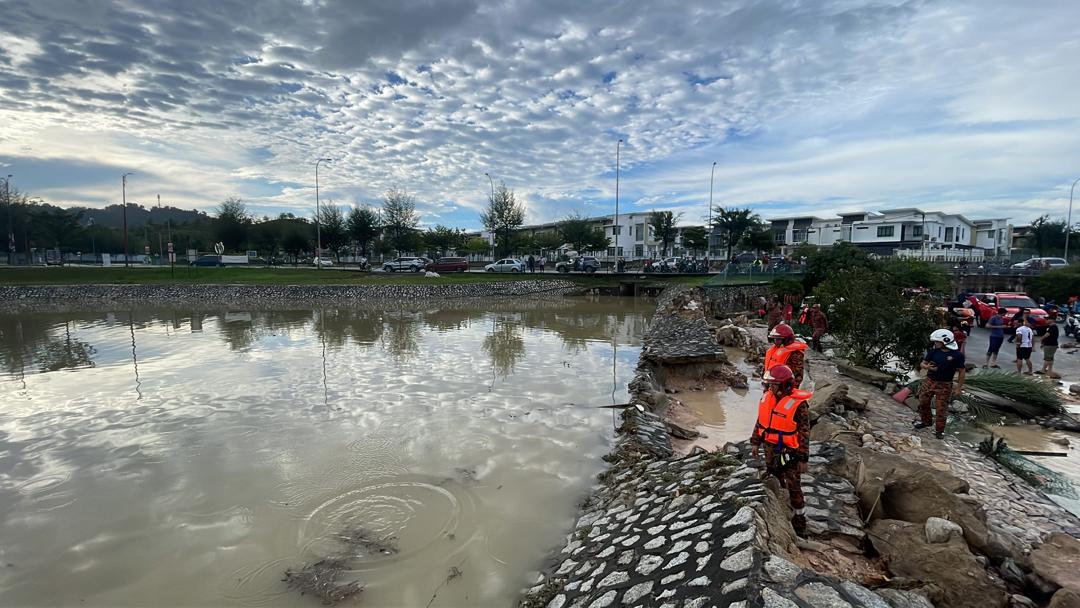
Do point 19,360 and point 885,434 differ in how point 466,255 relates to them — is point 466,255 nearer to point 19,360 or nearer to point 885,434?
point 19,360

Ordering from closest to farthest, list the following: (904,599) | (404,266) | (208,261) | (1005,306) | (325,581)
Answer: (904,599), (325,581), (1005,306), (404,266), (208,261)

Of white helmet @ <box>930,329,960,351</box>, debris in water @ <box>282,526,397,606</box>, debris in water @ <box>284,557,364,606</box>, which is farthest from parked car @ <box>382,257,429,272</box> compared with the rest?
white helmet @ <box>930,329,960,351</box>

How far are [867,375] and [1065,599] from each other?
922cm

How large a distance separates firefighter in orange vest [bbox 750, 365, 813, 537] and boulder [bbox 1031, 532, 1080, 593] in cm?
169

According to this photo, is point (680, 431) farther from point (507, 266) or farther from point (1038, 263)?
point (1038, 263)

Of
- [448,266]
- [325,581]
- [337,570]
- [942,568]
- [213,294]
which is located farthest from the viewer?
[448,266]

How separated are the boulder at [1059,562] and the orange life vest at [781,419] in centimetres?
191

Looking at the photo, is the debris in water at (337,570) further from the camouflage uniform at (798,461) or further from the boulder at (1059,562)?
the boulder at (1059,562)

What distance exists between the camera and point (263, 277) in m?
41.6

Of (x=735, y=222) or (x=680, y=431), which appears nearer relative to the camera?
(x=680, y=431)

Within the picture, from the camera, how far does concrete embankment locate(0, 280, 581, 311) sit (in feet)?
112

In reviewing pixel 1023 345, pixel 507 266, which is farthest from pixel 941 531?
pixel 507 266

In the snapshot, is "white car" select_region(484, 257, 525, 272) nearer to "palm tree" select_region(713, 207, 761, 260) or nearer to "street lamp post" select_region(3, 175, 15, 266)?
"palm tree" select_region(713, 207, 761, 260)

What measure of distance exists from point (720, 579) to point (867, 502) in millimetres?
2416
